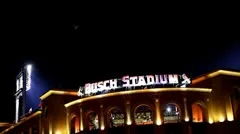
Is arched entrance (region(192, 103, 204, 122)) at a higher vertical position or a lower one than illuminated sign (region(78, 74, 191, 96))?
lower

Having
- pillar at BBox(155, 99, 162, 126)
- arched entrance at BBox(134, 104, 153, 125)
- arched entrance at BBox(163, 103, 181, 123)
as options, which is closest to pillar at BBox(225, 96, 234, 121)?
arched entrance at BBox(163, 103, 181, 123)

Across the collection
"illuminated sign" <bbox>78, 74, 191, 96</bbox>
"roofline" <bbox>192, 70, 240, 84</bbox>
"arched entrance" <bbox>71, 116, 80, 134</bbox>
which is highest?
"roofline" <bbox>192, 70, 240, 84</bbox>

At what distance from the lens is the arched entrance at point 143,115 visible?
5269 centimetres

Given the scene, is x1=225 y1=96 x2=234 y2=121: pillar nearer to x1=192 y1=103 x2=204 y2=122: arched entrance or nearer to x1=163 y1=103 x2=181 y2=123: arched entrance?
x1=192 y1=103 x2=204 y2=122: arched entrance

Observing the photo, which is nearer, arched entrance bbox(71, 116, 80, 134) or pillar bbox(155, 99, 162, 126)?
pillar bbox(155, 99, 162, 126)

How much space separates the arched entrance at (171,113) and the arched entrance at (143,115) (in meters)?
1.96

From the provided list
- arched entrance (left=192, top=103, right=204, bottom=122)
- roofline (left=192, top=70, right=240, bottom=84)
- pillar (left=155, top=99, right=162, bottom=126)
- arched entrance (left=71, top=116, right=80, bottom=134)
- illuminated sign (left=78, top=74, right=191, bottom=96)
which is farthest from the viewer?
arched entrance (left=71, top=116, right=80, bottom=134)

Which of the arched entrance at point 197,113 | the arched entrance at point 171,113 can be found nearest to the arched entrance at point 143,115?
the arched entrance at point 171,113

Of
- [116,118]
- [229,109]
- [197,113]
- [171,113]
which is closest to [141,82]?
[171,113]

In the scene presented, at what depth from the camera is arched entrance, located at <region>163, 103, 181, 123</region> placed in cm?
5256

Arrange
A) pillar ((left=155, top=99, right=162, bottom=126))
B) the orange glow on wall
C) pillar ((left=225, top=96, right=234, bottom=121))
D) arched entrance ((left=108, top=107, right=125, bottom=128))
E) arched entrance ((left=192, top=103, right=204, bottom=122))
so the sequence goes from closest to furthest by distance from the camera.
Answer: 1. pillar ((left=155, top=99, right=162, bottom=126))
2. pillar ((left=225, top=96, right=234, bottom=121))
3. arched entrance ((left=108, top=107, right=125, bottom=128))
4. arched entrance ((left=192, top=103, right=204, bottom=122))
5. the orange glow on wall

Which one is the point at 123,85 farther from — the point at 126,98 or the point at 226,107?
the point at 226,107

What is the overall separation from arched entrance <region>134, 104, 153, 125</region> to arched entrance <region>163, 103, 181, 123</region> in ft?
6.41

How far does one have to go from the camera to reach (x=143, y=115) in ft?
175
